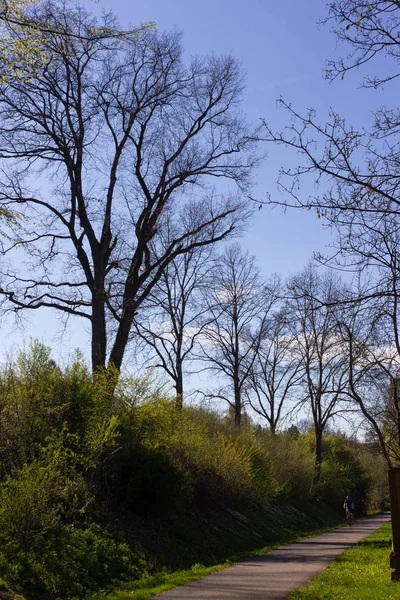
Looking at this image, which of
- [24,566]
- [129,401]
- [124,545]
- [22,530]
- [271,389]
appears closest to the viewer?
[24,566]

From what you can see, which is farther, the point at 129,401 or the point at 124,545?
the point at 129,401

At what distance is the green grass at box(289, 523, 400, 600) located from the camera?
31.3 feet

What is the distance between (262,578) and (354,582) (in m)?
1.73

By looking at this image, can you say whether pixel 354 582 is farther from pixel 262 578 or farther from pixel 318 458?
pixel 318 458

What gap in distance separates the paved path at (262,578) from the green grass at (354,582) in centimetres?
32

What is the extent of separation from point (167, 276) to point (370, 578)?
23.3m

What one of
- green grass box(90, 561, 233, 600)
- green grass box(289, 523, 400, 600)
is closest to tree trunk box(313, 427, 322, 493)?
green grass box(289, 523, 400, 600)

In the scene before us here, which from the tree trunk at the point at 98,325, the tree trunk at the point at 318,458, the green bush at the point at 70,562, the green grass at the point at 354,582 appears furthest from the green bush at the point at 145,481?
the tree trunk at the point at 318,458

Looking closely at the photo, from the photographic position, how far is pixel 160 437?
17.0 metres

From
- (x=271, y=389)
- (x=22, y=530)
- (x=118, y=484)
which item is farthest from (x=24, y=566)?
(x=271, y=389)

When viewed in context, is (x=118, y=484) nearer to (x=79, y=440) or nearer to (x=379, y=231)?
(x=79, y=440)

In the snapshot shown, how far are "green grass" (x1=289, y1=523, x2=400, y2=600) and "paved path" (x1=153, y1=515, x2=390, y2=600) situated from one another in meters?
0.32

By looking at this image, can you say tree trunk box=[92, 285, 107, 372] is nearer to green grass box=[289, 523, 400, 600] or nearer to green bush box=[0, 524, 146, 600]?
green bush box=[0, 524, 146, 600]

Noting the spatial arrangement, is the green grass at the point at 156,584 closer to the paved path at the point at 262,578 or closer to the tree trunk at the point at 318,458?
the paved path at the point at 262,578
